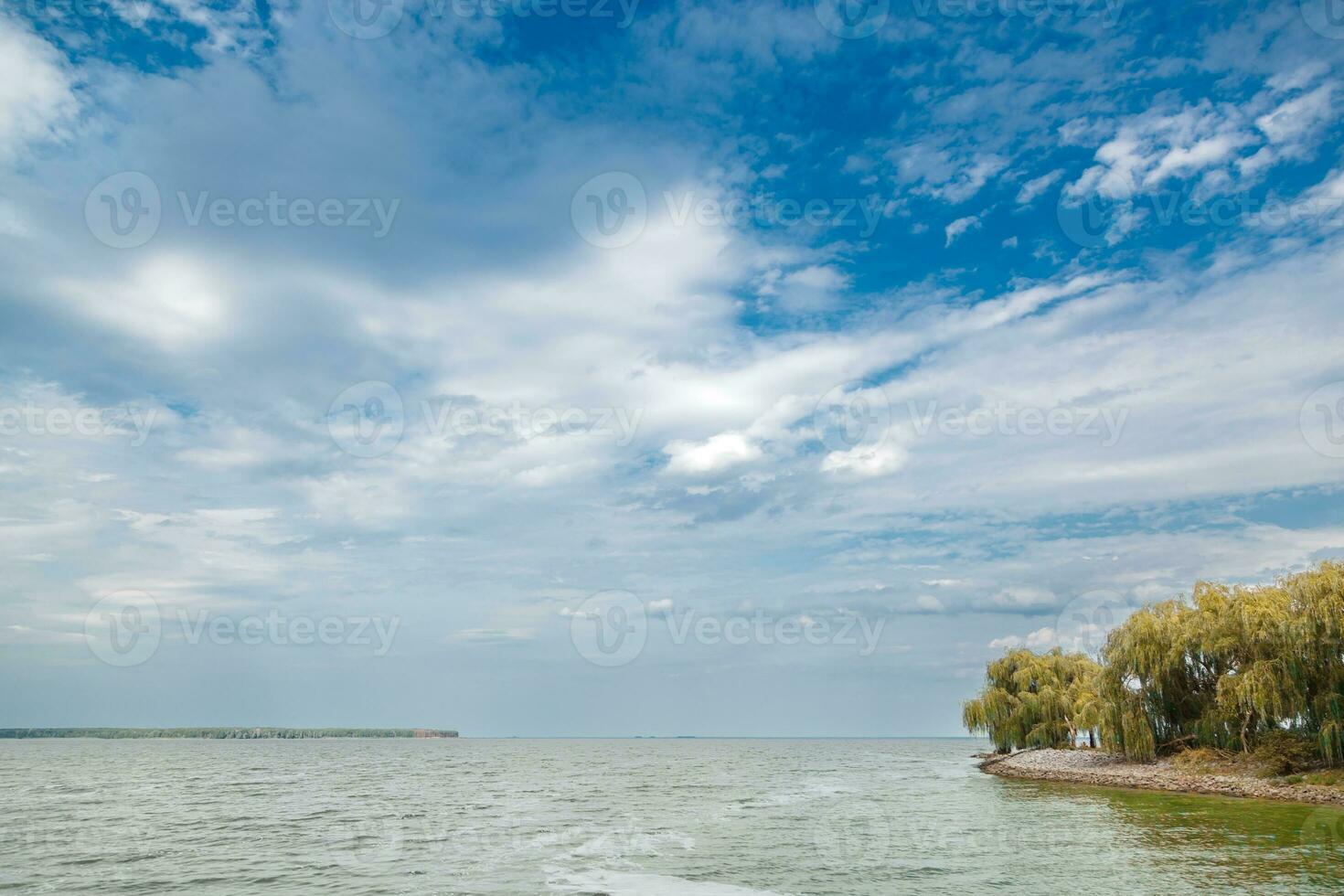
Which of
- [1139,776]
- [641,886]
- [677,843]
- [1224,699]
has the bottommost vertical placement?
[677,843]

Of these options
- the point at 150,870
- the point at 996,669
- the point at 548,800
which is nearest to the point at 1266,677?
the point at 996,669

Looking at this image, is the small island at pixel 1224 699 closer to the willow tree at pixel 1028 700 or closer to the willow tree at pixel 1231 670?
the willow tree at pixel 1231 670

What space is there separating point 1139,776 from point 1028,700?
1899cm

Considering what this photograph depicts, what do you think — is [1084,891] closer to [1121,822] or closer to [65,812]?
[1121,822]

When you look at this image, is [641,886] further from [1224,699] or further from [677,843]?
[1224,699]

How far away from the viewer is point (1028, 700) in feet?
208

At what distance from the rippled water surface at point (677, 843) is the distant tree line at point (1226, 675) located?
18.4ft

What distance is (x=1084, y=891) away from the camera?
21.2 metres

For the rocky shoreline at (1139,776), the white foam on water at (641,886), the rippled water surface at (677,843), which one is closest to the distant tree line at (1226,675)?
the rocky shoreline at (1139,776)

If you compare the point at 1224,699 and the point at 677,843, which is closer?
the point at 677,843

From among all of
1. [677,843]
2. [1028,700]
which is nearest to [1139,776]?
[1028,700]

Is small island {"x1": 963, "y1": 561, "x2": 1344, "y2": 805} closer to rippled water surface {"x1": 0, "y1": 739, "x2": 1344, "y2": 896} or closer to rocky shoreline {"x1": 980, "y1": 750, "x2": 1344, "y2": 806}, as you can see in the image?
rocky shoreline {"x1": 980, "y1": 750, "x2": 1344, "y2": 806}

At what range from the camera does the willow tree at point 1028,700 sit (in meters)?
63.1

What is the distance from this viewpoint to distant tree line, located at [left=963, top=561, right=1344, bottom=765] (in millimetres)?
36906
